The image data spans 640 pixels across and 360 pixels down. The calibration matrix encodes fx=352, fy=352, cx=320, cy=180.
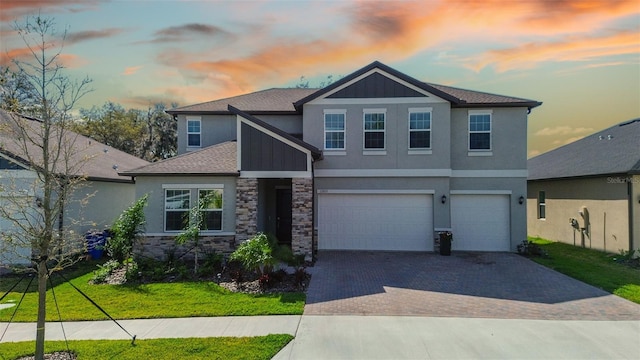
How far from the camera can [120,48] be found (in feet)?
36.3

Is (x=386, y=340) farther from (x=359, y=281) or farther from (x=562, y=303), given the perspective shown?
(x=562, y=303)

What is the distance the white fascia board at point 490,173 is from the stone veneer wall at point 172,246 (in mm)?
9936

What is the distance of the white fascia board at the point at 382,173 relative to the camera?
15.0m

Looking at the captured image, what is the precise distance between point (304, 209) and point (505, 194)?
9027 millimetres

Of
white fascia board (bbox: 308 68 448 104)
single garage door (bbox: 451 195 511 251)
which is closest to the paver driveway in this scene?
single garage door (bbox: 451 195 511 251)

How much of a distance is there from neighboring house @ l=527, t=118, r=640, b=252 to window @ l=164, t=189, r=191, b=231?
17.2m

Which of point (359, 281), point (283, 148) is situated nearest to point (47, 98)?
point (283, 148)

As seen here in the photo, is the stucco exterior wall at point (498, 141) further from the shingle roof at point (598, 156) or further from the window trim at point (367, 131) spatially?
the shingle roof at point (598, 156)

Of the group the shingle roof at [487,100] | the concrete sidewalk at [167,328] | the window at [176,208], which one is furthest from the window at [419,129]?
the concrete sidewalk at [167,328]

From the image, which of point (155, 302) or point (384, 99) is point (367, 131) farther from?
point (155, 302)

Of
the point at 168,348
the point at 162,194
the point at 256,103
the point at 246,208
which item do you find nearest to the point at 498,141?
the point at 246,208

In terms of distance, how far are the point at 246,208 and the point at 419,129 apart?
7957 millimetres

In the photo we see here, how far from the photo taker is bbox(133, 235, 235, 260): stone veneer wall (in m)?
13.0

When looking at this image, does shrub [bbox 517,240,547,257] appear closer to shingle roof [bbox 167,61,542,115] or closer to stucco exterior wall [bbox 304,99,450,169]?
stucco exterior wall [bbox 304,99,450,169]
